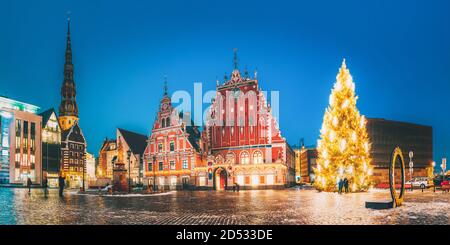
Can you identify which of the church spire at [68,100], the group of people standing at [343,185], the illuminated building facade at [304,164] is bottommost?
the illuminated building facade at [304,164]

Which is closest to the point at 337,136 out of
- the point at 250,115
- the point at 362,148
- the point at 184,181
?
the point at 362,148

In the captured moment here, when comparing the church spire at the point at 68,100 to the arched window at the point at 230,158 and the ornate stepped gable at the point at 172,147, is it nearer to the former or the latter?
the ornate stepped gable at the point at 172,147

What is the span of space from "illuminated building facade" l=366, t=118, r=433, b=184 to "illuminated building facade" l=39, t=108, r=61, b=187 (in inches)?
2614

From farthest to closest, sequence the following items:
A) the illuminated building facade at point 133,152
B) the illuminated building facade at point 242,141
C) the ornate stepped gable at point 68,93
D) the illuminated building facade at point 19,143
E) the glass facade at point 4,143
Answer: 1. the ornate stepped gable at point 68,93
2. the illuminated building facade at point 133,152
3. the illuminated building facade at point 19,143
4. the glass facade at point 4,143
5. the illuminated building facade at point 242,141

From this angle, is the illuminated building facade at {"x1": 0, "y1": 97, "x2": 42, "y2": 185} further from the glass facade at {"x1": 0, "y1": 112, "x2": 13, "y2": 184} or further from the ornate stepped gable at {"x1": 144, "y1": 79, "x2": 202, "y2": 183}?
the ornate stepped gable at {"x1": 144, "y1": 79, "x2": 202, "y2": 183}

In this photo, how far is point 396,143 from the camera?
3295 inches

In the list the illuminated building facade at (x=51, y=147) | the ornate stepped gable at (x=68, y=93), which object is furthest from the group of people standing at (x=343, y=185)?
the ornate stepped gable at (x=68, y=93)

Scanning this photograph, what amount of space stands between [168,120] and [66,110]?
52.8 meters

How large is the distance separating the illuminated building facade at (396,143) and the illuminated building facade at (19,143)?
2632 inches

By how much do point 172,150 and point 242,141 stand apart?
1143 cm

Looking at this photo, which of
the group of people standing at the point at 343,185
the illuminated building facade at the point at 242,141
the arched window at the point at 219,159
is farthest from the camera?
the arched window at the point at 219,159

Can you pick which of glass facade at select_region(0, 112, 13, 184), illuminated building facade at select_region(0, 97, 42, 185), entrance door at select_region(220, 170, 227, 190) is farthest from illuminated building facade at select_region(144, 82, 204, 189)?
glass facade at select_region(0, 112, 13, 184)

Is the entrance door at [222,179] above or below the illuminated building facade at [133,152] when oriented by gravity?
below

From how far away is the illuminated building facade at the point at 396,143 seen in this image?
78.8m
